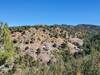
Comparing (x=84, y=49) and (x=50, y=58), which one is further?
(x=84, y=49)

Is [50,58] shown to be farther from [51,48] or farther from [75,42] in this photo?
[75,42]

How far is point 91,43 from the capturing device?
108m

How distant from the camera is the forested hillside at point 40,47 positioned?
6400 centimetres

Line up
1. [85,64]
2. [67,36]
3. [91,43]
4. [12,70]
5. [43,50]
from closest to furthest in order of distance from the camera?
[85,64] → [12,70] → [43,50] → [91,43] → [67,36]

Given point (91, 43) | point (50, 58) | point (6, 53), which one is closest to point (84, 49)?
point (91, 43)

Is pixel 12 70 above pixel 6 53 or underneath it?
underneath

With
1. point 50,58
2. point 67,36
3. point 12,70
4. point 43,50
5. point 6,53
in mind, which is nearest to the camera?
point 6,53

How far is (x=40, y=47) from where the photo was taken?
4082 inches

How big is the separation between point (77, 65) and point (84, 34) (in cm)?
8147

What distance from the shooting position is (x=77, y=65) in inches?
1837

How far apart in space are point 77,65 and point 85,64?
1262 mm

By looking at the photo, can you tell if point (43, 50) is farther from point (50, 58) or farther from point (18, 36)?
point (18, 36)

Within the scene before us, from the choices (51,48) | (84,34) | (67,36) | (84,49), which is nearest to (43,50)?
(51,48)

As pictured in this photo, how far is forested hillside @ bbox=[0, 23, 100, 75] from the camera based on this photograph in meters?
64.0
